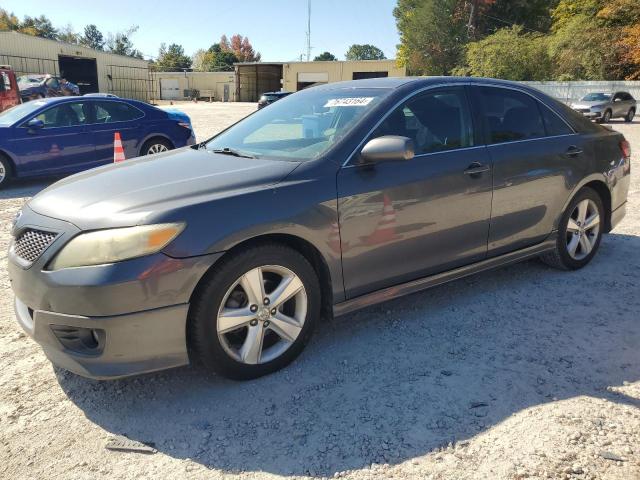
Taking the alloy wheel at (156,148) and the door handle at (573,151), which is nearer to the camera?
the door handle at (573,151)

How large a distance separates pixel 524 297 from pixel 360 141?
194 cm

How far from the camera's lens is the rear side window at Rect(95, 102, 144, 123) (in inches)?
354

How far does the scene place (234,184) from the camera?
113 inches

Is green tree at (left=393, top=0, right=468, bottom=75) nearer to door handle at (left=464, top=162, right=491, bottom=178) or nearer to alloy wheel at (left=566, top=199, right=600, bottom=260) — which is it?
alloy wheel at (left=566, top=199, right=600, bottom=260)

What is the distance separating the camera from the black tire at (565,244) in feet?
14.6

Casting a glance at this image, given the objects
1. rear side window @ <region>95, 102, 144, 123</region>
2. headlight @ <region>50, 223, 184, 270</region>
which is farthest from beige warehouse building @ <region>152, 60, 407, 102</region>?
headlight @ <region>50, 223, 184, 270</region>

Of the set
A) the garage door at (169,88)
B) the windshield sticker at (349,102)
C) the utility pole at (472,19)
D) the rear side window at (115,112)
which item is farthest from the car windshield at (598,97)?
the garage door at (169,88)

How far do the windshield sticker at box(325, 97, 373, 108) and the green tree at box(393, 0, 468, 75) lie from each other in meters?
50.4

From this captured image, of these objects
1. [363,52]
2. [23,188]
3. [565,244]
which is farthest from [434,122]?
[363,52]

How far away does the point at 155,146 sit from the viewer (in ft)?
31.2

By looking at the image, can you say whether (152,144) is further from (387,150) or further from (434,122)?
(387,150)

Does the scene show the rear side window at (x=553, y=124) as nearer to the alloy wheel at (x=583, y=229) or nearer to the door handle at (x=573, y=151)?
the door handle at (x=573, y=151)

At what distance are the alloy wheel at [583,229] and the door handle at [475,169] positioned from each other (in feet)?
4.18

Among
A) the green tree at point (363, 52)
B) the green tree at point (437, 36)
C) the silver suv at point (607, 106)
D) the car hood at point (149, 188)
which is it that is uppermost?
the green tree at point (363, 52)
